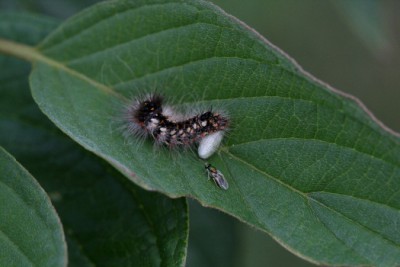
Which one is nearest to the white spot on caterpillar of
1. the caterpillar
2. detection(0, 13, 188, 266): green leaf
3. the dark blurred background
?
the caterpillar

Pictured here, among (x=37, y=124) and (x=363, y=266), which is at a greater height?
(x=363, y=266)

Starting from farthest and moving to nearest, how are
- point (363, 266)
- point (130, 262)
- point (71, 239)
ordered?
point (71, 239)
point (130, 262)
point (363, 266)

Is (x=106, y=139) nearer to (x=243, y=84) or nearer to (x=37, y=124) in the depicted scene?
(x=243, y=84)

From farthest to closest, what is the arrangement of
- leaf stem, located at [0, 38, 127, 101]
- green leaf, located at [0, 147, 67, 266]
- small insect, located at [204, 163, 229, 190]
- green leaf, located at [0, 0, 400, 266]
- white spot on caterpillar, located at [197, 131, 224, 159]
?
leaf stem, located at [0, 38, 127, 101], white spot on caterpillar, located at [197, 131, 224, 159], small insect, located at [204, 163, 229, 190], green leaf, located at [0, 0, 400, 266], green leaf, located at [0, 147, 67, 266]

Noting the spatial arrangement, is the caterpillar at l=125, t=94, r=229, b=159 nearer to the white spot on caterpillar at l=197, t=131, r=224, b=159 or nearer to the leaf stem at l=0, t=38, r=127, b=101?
the white spot on caterpillar at l=197, t=131, r=224, b=159

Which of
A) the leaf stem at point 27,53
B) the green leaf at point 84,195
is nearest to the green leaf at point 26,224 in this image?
the green leaf at point 84,195

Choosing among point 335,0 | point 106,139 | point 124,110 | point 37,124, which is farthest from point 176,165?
point 335,0

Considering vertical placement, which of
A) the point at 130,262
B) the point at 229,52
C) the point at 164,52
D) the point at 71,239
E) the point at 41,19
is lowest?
the point at 71,239

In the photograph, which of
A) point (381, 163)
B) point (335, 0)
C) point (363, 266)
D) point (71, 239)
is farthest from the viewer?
point (335, 0)
